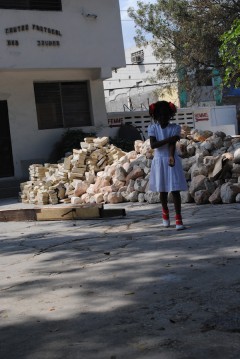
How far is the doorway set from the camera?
15.8 m

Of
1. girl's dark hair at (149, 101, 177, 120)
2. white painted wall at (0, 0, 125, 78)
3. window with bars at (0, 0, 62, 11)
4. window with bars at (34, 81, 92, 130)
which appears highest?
window with bars at (0, 0, 62, 11)

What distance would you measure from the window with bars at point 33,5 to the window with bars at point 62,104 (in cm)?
227

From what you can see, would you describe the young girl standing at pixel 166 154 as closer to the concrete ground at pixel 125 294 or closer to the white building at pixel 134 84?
the concrete ground at pixel 125 294

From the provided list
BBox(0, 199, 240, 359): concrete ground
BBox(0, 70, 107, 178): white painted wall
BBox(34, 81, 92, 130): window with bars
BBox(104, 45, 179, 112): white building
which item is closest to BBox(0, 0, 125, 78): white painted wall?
BBox(0, 70, 107, 178): white painted wall

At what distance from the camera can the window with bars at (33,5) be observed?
1527 cm

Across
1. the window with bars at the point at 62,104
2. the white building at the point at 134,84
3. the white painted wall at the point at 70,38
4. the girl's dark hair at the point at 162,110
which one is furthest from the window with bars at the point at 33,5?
the white building at the point at 134,84

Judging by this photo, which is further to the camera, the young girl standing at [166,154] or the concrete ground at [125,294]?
the young girl standing at [166,154]

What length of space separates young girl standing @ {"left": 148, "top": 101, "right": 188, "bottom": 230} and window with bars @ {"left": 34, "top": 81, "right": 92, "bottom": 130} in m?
10.0

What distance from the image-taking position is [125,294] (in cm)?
400

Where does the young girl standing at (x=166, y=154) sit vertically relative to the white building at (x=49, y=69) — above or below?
below

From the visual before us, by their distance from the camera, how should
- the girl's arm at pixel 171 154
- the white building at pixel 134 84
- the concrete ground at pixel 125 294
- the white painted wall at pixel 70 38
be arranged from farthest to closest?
the white building at pixel 134 84 < the white painted wall at pixel 70 38 < the girl's arm at pixel 171 154 < the concrete ground at pixel 125 294

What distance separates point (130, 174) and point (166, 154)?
14.1ft

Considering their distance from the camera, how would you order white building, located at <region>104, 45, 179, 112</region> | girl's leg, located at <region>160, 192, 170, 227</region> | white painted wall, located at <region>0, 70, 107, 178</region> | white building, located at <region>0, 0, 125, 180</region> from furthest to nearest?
white building, located at <region>104, 45, 179, 112</region> → white painted wall, located at <region>0, 70, 107, 178</region> → white building, located at <region>0, 0, 125, 180</region> → girl's leg, located at <region>160, 192, 170, 227</region>

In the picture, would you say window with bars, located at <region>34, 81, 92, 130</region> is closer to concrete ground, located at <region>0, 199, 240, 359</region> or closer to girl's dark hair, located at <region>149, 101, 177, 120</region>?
concrete ground, located at <region>0, 199, 240, 359</region>
